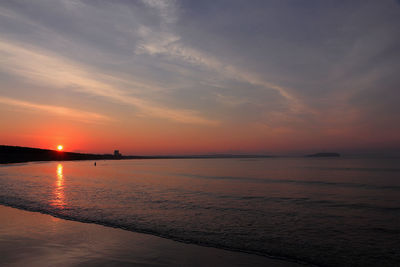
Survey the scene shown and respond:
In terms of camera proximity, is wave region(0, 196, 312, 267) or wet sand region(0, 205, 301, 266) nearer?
wet sand region(0, 205, 301, 266)

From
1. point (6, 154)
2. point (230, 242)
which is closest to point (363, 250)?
point (230, 242)

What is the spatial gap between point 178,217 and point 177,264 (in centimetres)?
769

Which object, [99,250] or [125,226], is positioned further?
[125,226]

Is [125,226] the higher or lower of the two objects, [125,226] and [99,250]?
the lower

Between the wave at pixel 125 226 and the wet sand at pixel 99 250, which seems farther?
the wave at pixel 125 226

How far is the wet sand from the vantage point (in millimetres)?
8539

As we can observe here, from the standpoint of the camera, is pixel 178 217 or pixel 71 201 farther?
pixel 71 201

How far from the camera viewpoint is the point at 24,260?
843 cm

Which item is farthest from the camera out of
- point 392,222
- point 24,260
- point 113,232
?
point 392,222

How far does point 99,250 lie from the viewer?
961cm

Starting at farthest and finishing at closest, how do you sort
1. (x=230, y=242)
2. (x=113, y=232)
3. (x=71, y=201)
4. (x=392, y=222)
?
1. (x=71, y=201)
2. (x=392, y=222)
3. (x=113, y=232)
4. (x=230, y=242)

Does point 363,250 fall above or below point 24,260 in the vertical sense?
below

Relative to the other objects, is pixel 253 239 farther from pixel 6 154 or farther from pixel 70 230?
pixel 6 154

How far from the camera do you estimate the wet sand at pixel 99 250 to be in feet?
28.0
